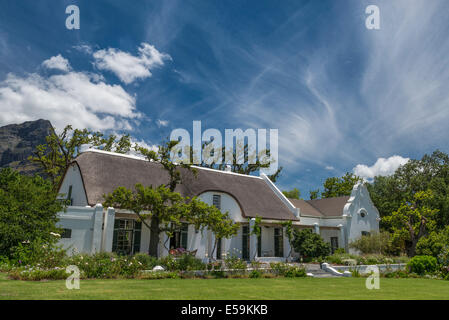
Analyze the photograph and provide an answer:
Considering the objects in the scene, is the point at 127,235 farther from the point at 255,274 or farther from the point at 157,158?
the point at 255,274

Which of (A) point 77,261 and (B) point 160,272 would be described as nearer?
(A) point 77,261

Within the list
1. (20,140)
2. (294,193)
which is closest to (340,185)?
(294,193)

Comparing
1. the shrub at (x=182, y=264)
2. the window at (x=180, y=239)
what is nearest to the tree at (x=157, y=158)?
the shrub at (x=182, y=264)

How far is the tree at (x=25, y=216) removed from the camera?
48.5ft

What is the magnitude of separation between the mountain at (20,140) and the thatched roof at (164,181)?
76.4m

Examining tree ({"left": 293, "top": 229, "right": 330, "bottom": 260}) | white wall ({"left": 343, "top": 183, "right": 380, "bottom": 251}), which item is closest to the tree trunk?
tree ({"left": 293, "top": 229, "right": 330, "bottom": 260})

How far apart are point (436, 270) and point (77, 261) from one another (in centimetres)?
1841

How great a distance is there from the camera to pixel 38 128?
9444 cm

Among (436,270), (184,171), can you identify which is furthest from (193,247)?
(436,270)

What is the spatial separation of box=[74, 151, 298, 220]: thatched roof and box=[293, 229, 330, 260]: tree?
213cm

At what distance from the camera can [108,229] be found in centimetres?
1877

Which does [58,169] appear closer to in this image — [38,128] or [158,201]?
[158,201]

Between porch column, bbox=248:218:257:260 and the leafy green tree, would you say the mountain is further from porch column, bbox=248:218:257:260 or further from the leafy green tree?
the leafy green tree

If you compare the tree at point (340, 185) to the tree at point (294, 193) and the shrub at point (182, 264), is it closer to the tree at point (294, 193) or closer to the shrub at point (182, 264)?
the tree at point (294, 193)
